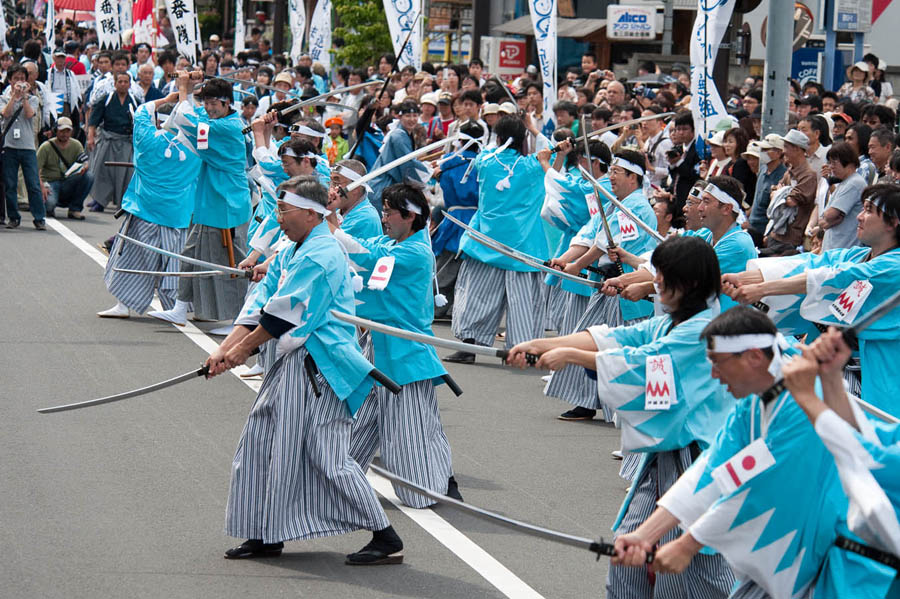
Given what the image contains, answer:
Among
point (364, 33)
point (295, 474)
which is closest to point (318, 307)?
point (295, 474)

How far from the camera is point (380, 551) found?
230 inches

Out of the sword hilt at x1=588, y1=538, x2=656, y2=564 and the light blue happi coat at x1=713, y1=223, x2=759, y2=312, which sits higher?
the light blue happi coat at x1=713, y1=223, x2=759, y2=312

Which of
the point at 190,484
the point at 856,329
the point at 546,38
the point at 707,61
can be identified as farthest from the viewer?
the point at 546,38

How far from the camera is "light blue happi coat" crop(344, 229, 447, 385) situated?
675 centimetres

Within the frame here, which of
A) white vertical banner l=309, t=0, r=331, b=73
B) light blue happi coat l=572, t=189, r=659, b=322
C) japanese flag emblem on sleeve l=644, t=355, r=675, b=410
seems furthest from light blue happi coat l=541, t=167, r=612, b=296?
white vertical banner l=309, t=0, r=331, b=73

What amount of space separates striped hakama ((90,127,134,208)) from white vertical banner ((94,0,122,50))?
8977 millimetres

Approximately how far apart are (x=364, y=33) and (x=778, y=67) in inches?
722

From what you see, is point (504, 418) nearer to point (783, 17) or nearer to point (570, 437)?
point (570, 437)

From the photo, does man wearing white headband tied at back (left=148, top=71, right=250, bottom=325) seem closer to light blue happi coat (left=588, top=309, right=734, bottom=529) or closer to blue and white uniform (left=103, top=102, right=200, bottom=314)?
blue and white uniform (left=103, top=102, right=200, bottom=314)

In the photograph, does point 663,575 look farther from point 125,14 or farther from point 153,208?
point 125,14

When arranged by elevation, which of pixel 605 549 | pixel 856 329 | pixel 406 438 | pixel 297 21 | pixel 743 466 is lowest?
pixel 406 438

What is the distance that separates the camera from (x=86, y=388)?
8.80 metres

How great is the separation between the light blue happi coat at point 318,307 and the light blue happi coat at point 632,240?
2.93m

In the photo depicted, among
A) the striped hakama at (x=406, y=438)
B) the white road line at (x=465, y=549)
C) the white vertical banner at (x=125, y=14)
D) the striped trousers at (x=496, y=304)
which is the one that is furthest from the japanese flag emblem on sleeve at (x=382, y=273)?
the white vertical banner at (x=125, y=14)
